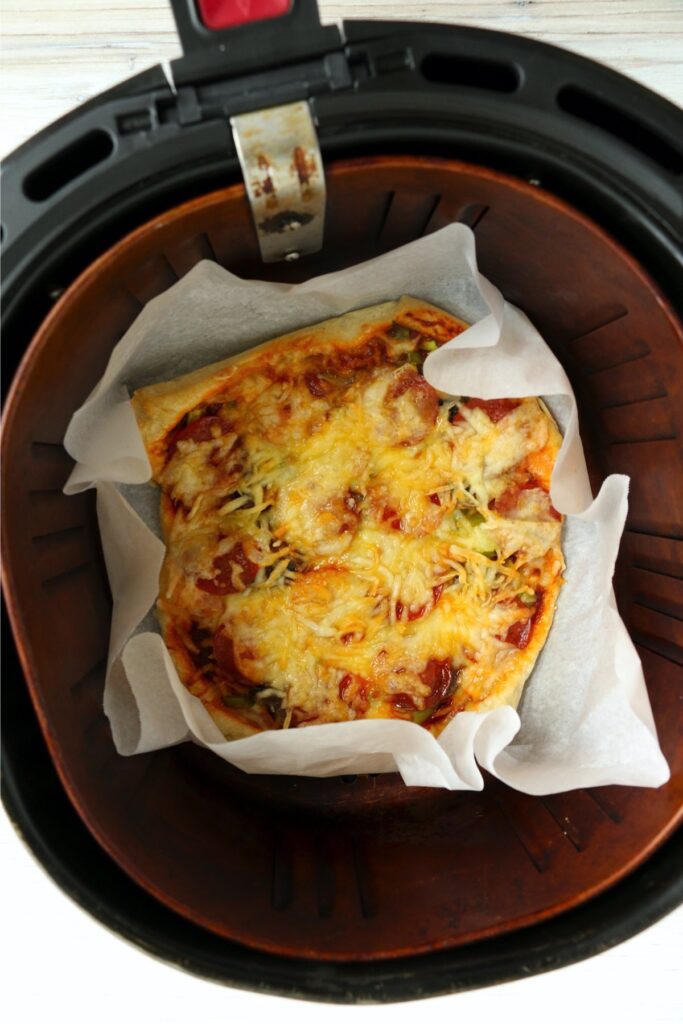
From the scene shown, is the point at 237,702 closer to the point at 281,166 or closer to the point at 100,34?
the point at 281,166

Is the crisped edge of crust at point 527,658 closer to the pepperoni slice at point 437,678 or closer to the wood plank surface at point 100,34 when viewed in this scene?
the pepperoni slice at point 437,678

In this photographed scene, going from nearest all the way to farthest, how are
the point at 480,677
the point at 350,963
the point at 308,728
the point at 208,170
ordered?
the point at 208,170
the point at 350,963
the point at 308,728
the point at 480,677

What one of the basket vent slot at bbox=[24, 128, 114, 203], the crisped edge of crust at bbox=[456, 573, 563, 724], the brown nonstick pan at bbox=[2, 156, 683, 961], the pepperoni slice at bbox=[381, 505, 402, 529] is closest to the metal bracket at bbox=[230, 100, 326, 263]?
the brown nonstick pan at bbox=[2, 156, 683, 961]

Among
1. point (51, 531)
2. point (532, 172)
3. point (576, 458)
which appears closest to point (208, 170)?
point (532, 172)

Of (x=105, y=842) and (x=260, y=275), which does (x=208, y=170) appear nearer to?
(x=260, y=275)

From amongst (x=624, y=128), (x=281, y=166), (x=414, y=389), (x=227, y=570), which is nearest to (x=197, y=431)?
(x=227, y=570)

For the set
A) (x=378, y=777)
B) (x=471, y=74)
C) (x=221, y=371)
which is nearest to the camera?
(x=471, y=74)

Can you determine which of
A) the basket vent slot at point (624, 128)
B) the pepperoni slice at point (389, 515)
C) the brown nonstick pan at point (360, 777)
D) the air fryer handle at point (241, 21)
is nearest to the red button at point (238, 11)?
the air fryer handle at point (241, 21)
